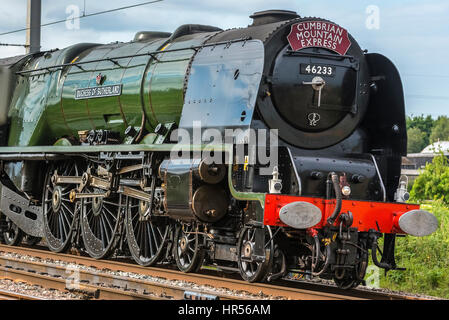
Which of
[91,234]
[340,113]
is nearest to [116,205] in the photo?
[91,234]

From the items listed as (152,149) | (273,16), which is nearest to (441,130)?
(273,16)

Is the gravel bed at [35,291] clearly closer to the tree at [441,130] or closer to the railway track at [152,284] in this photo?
the railway track at [152,284]

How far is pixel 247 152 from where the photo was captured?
10016mm

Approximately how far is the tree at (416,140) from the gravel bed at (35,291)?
90353 mm

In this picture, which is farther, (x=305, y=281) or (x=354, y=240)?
(x=305, y=281)

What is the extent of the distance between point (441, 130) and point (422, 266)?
320 feet

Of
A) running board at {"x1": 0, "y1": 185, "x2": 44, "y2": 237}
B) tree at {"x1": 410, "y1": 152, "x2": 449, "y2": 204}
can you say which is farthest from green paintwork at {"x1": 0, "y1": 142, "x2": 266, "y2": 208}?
tree at {"x1": 410, "y1": 152, "x2": 449, "y2": 204}

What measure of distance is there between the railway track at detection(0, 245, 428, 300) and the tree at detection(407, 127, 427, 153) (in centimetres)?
8875

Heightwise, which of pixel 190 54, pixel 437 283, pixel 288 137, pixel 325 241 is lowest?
pixel 437 283

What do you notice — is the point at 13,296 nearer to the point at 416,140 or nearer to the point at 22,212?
the point at 22,212

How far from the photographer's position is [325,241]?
31.9ft
